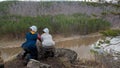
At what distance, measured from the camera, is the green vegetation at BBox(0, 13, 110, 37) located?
21.5 m

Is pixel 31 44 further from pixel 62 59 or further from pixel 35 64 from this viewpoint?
pixel 62 59

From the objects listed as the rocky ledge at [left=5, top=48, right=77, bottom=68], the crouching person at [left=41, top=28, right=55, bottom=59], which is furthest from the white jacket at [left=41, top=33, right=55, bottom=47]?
the rocky ledge at [left=5, top=48, right=77, bottom=68]

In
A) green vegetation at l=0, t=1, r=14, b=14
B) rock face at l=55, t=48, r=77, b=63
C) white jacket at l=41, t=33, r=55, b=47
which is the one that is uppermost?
white jacket at l=41, t=33, r=55, b=47

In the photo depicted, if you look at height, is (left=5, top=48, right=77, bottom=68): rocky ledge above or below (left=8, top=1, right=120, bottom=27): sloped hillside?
above

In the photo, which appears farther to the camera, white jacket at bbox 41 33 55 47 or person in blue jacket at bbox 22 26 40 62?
white jacket at bbox 41 33 55 47

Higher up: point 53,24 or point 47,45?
point 47,45

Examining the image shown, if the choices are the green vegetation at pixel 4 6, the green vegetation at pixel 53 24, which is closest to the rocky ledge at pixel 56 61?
the green vegetation at pixel 53 24

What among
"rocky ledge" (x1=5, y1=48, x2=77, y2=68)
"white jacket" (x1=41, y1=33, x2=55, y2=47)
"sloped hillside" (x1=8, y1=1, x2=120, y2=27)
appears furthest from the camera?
"sloped hillside" (x1=8, y1=1, x2=120, y2=27)

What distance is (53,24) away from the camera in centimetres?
2341

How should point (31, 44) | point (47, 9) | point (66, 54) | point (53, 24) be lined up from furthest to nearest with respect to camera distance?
point (47, 9)
point (53, 24)
point (66, 54)
point (31, 44)

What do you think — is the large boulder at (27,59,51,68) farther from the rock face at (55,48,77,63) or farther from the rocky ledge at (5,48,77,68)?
the rock face at (55,48,77,63)

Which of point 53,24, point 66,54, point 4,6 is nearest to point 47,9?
point 4,6

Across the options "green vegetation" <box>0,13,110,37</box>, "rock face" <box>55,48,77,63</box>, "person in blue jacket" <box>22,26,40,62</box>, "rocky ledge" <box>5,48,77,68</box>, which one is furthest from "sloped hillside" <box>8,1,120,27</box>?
"person in blue jacket" <box>22,26,40,62</box>

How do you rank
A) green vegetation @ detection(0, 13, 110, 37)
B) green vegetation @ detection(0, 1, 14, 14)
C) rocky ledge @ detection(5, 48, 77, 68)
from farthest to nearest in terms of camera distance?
1. green vegetation @ detection(0, 1, 14, 14)
2. green vegetation @ detection(0, 13, 110, 37)
3. rocky ledge @ detection(5, 48, 77, 68)
